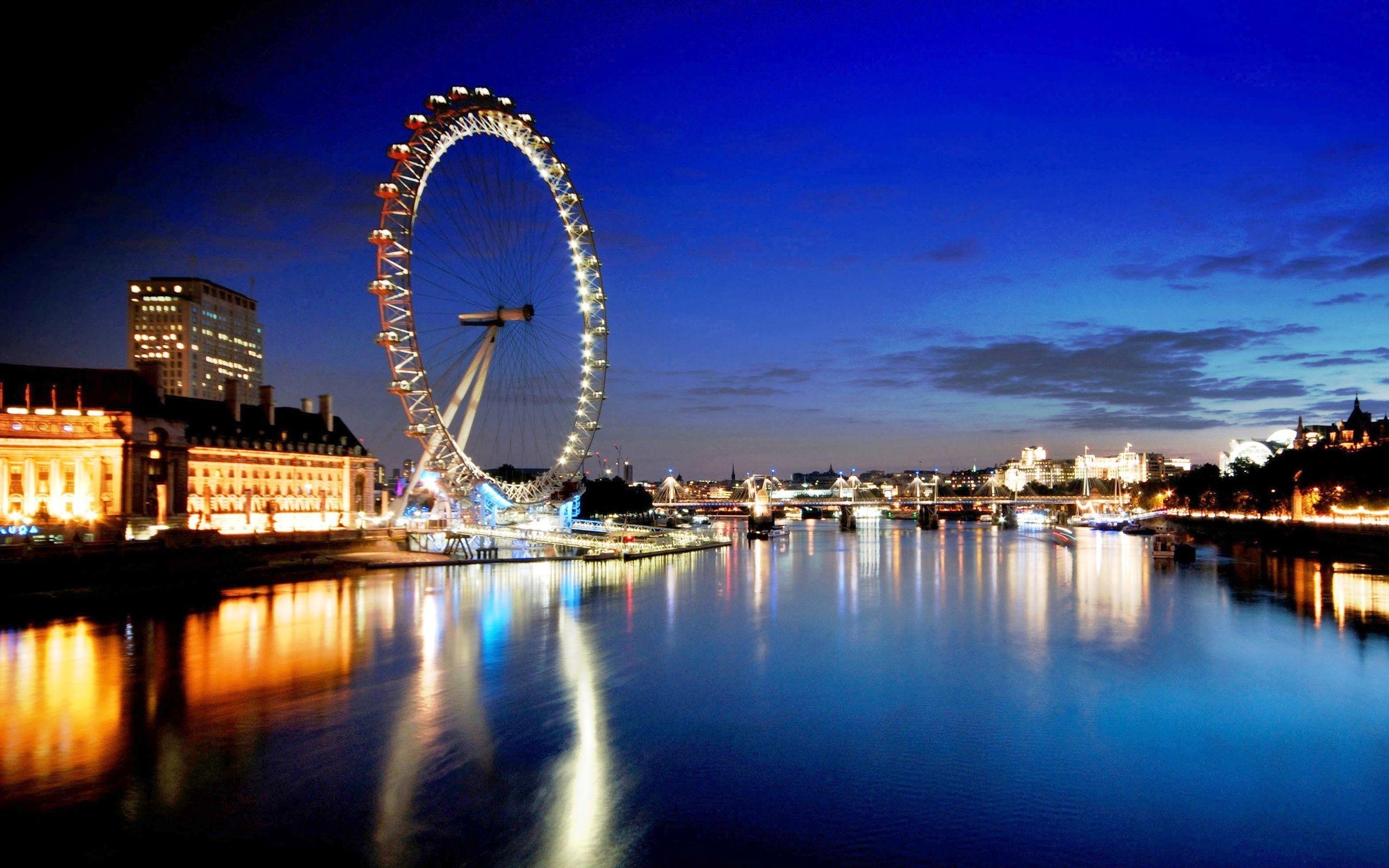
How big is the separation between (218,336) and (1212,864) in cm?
13307

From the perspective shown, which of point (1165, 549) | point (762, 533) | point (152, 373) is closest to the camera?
point (152, 373)

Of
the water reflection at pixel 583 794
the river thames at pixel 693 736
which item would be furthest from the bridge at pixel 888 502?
the water reflection at pixel 583 794

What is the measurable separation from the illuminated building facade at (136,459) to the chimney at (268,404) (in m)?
0.16

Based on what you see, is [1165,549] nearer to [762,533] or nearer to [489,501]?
[762,533]

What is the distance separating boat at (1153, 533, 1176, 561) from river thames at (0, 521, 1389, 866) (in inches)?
963

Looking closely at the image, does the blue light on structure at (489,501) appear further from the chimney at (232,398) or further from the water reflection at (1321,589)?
the water reflection at (1321,589)

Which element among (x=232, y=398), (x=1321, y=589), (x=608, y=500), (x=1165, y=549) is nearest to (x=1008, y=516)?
(x=608, y=500)

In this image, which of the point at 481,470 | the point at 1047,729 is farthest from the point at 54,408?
the point at 1047,729

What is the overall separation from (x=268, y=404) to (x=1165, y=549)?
183ft

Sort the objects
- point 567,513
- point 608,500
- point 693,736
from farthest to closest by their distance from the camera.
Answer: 1. point 608,500
2. point 567,513
3. point 693,736

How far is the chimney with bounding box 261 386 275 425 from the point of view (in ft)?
203

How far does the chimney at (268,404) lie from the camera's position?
6200cm

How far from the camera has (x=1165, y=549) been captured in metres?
58.4

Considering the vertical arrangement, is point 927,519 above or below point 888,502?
below
